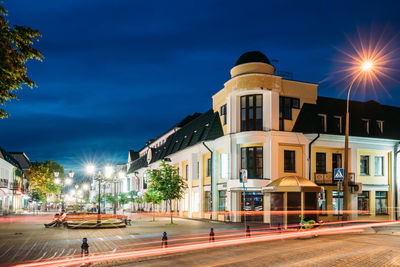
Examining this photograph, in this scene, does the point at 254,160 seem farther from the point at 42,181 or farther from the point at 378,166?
the point at 42,181

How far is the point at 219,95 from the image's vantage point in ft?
124

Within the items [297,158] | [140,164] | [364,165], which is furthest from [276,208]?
[140,164]

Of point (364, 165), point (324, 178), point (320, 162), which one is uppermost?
point (320, 162)

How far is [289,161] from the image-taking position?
1334 inches

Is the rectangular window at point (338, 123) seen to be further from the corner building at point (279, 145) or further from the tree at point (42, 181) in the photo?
the tree at point (42, 181)

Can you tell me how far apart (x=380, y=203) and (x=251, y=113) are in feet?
47.7

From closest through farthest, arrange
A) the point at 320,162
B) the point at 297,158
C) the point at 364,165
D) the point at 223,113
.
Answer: the point at 297,158 < the point at 320,162 < the point at 364,165 < the point at 223,113

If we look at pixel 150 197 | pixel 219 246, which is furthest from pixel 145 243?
pixel 150 197

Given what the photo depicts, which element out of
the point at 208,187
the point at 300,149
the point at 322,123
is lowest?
the point at 208,187

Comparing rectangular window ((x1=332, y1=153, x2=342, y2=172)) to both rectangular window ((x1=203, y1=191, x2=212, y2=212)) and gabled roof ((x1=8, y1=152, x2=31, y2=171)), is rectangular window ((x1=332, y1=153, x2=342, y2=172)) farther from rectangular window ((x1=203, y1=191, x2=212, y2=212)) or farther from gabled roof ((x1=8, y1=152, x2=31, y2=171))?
gabled roof ((x1=8, y1=152, x2=31, y2=171))

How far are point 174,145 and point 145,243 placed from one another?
3273cm

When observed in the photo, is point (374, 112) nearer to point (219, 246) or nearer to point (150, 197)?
point (150, 197)

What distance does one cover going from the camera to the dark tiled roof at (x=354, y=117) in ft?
113

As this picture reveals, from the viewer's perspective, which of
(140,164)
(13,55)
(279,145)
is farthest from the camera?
(140,164)
